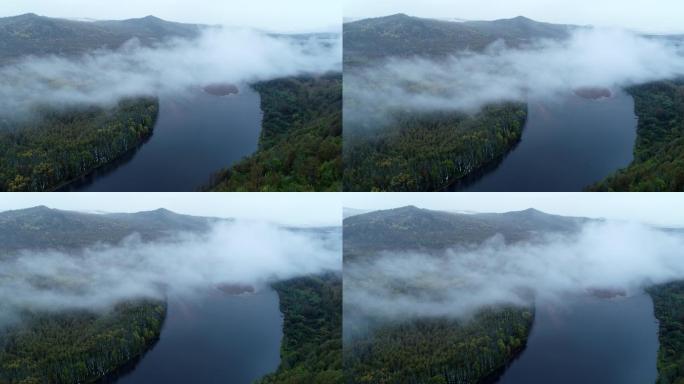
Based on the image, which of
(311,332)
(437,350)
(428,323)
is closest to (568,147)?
(428,323)

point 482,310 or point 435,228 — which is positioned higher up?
point 435,228

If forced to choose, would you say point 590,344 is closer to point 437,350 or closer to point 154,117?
point 437,350

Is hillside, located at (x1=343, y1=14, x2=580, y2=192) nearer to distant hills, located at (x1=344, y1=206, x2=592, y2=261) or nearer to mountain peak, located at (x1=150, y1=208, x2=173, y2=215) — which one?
distant hills, located at (x1=344, y1=206, x2=592, y2=261)

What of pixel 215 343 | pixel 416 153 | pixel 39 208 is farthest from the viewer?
pixel 215 343

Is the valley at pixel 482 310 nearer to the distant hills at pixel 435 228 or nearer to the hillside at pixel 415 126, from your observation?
the distant hills at pixel 435 228

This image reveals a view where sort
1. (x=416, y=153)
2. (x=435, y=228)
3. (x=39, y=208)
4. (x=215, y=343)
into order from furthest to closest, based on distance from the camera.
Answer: (x=215, y=343), (x=435, y=228), (x=416, y=153), (x=39, y=208)

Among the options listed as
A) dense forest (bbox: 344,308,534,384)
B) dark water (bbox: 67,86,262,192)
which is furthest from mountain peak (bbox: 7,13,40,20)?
dense forest (bbox: 344,308,534,384)

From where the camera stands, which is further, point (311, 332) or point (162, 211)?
point (311, 332)

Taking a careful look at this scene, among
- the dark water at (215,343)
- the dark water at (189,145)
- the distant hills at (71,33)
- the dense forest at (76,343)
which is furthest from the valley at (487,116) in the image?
the dense forest at (76,343)
